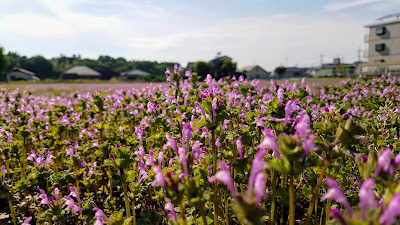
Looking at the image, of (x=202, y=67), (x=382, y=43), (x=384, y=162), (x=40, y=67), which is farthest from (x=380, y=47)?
(x=40, y=67)

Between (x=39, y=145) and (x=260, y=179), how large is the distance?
4193 millimetres

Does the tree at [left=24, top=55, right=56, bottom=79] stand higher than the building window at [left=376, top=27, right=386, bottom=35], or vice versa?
the building window at [left=376, top=27, right=386, bottom=35]

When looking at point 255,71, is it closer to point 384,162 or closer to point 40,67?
point 40,67

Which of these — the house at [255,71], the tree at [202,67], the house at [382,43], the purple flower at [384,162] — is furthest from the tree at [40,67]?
the purple flower at [384,162]

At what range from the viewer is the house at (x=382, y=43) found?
49.5m

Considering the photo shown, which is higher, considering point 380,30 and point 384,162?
point 380,30

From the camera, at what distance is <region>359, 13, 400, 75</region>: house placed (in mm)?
49500

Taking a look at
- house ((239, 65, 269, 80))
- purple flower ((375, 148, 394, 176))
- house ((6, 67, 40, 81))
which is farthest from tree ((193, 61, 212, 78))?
purple flower ((375, 148, 394, 176))

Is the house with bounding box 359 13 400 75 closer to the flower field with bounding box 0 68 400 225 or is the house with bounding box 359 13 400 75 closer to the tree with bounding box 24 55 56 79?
the flower field with bounding box 0 68 400 225

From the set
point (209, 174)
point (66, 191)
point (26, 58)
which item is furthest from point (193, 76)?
point (26, 58)

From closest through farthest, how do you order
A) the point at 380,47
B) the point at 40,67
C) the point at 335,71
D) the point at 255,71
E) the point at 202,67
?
the point at 335,71, the point at 380,47, the point at 202,67, the point at 255,71, the point at 40,67

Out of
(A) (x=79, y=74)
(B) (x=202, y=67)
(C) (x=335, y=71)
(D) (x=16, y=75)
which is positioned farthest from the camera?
(A) (x=79, y=74)

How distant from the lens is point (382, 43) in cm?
5116

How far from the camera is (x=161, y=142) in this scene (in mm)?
2949
